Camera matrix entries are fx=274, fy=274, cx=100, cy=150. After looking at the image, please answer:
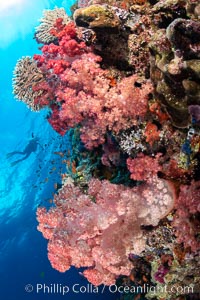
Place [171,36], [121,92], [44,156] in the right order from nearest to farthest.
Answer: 1. [171,36]
2. [121,92]
3. [44,156]

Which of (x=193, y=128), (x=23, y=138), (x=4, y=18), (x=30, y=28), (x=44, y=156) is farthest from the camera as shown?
(x=44, y=156)

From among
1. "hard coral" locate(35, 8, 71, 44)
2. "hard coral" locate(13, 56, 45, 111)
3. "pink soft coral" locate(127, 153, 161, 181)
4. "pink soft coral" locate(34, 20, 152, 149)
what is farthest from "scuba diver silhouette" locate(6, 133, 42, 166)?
"pink soft coral" locate(127, 153, 161, 181)

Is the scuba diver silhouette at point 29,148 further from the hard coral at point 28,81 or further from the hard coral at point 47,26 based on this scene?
the hard coral at point 28,81

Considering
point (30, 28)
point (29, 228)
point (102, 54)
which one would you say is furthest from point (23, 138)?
point (102, 54)

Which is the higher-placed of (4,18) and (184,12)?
(4,18)

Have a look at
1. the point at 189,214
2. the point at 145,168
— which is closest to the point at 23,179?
the point at 145,168

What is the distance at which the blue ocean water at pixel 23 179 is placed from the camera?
52.5ft

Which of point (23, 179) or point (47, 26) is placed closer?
point (47, 26)

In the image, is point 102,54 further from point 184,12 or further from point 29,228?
point 29,228

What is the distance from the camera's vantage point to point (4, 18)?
1506 centimetres

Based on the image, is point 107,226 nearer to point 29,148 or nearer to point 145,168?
point 145,168

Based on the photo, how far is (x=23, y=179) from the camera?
24906 mm

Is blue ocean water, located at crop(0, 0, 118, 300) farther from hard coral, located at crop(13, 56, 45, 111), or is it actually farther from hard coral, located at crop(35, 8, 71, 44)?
hard coral, located at crop(13, 56, 45, 111)

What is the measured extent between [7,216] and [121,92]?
2543 centimetres
